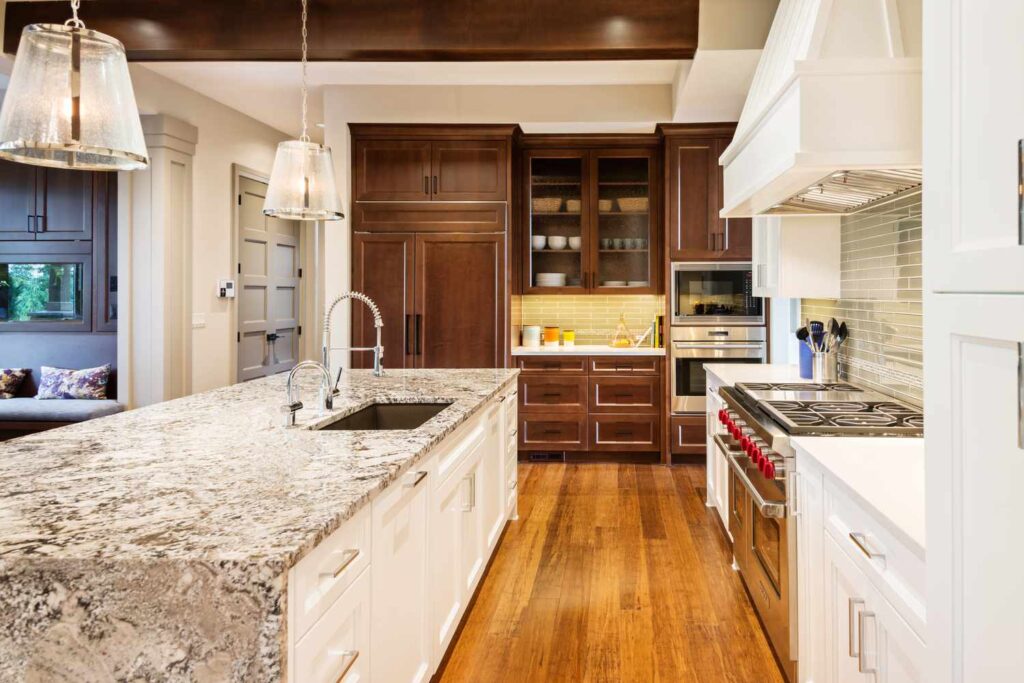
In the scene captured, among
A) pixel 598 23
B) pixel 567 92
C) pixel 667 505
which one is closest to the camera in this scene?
pixel 598 23

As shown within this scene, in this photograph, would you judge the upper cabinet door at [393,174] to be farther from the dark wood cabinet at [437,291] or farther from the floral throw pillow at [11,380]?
the floral throw pillow at [11,380]

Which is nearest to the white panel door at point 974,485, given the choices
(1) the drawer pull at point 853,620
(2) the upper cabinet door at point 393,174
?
(1) the drawer pull at point 853,620

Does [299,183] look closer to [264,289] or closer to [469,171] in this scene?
[469,171]

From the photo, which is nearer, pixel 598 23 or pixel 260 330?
pixel 598 23

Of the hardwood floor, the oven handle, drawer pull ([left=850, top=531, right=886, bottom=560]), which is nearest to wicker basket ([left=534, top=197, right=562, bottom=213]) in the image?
the hardwood floor

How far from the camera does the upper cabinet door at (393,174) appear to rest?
17.5ft

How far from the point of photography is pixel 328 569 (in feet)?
4.13

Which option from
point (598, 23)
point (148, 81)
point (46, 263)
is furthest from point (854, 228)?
point (46, 263)

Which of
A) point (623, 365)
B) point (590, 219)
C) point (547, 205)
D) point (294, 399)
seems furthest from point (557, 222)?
point (294, 399)

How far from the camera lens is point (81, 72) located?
1.58 meters

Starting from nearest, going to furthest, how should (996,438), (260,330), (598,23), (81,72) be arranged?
(996,438), (81,72), (598,23), (260,330)

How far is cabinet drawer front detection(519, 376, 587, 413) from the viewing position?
5.52 metres

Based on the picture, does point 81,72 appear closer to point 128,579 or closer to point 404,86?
point 128,579

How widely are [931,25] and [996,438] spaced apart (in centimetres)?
63
